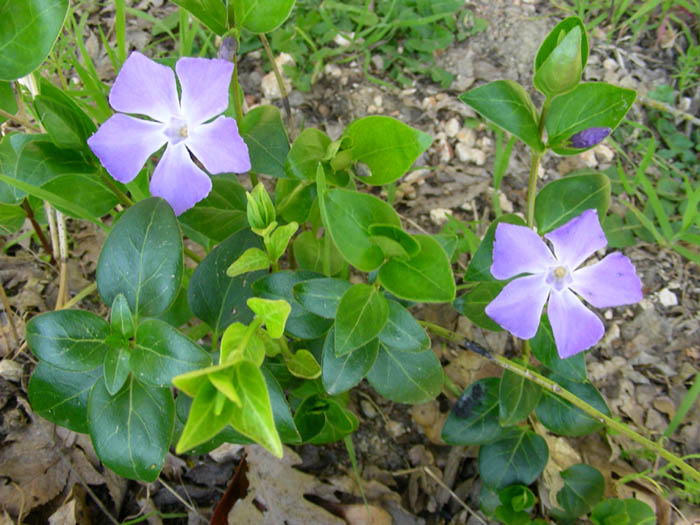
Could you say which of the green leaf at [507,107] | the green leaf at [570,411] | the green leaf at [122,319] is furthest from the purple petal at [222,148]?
the green leaf at [570,411]

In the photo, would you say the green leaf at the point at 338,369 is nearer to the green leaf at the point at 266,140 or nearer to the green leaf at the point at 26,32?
the green leaf at the point at 266,140

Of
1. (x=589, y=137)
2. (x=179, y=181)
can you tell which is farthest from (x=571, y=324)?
(x=179, y=181)

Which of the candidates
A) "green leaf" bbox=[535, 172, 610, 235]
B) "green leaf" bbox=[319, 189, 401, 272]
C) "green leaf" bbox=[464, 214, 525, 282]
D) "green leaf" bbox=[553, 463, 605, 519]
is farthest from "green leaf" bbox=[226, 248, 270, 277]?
"green leaf" bbox=[553, 463, 605, 519]

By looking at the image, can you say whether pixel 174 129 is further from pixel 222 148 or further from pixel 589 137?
pixel 589 137

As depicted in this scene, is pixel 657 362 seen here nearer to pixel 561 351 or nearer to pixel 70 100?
pixel 561 351

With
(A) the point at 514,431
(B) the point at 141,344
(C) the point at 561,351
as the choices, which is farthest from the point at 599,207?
(B) the point at 141,344
